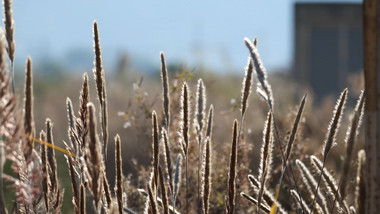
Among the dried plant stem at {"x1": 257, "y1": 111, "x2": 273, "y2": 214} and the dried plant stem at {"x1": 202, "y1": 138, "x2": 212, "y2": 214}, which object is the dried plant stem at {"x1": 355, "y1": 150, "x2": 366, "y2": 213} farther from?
the dried plant stem at {"x1": 202, "y1": 138, "x2": 212, "y2": 214}

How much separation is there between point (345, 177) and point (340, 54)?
15446 mm

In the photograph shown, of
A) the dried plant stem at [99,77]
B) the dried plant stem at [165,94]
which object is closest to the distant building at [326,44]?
the dried plant stem at [165,94]

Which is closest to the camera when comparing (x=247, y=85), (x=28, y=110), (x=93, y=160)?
(x=93, y=160)

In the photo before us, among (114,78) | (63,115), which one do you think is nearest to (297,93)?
(63,115)

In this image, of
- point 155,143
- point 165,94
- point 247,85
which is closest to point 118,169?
point 155,143

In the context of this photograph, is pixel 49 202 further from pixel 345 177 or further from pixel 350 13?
pixel 350 13

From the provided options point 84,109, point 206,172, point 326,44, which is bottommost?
point 326,44

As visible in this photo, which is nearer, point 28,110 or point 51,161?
point 28,110

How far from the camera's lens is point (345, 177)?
3.25ft

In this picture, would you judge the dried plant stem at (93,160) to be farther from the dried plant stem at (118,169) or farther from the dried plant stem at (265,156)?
the dried plant stem at (265,156)

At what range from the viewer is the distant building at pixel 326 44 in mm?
15617

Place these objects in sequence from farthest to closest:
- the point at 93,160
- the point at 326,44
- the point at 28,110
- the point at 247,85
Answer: the point at 326,44 → the point at 247,85 → the point at 28,110 → the point at 93,160

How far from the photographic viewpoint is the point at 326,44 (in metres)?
16.0

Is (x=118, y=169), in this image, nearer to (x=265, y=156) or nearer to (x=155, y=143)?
(x=155, y=143)
